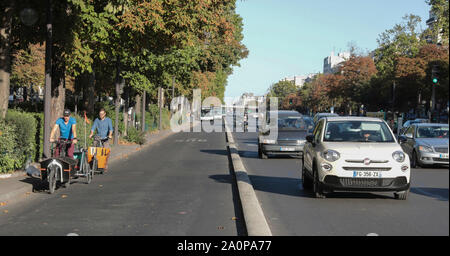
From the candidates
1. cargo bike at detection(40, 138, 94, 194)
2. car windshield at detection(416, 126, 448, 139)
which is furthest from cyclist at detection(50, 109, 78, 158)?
car windshield at detection(416, 126, 448, 139)

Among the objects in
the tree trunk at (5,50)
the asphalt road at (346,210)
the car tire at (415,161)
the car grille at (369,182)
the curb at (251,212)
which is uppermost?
the tree trunk at (5,50)

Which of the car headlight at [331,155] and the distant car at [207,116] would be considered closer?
the car headlight at [331,155]

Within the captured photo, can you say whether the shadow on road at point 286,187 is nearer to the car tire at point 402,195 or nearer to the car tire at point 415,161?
the car tire at point 402,195

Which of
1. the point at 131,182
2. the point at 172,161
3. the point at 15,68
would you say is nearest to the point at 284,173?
the point at 131,182

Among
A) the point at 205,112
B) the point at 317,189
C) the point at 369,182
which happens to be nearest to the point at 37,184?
the point at 317,189

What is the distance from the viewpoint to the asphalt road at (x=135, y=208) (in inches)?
337

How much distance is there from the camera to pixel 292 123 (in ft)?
79.9

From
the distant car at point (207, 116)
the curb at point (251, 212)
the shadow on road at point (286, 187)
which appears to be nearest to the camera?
the curb at point (251, 212)

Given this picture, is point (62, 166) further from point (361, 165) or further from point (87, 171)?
point (361, 165)

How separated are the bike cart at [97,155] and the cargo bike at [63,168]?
73cm

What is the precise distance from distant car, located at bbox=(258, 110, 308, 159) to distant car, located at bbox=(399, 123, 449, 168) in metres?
4.25

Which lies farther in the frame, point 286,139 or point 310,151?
point 286,139

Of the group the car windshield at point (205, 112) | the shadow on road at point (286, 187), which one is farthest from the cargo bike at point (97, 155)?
the car windshield at point (205, 112)

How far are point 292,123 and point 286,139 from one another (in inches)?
59.5
